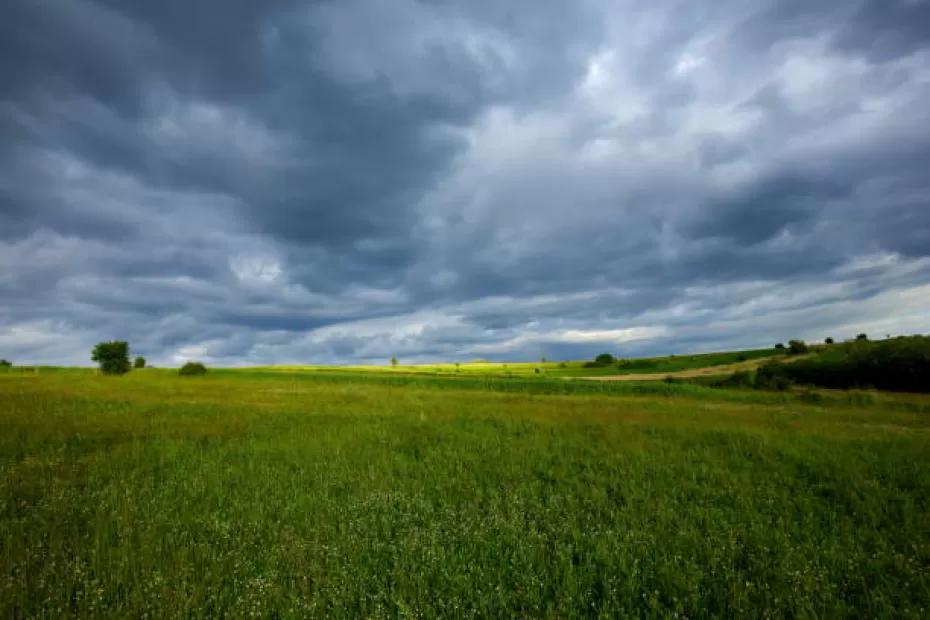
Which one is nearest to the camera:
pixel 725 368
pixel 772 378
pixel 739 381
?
pixel 772 378

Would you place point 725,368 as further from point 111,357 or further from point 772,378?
point 111,357

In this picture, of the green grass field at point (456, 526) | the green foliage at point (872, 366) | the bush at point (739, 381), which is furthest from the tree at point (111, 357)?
the green foliage at point (872, 366)

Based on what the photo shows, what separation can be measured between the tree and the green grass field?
6215 centimetres

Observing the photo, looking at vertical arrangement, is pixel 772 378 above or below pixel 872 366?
below

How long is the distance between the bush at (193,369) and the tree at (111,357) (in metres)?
7.45

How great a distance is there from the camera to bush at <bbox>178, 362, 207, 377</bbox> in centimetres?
6924

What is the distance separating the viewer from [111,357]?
207 ft

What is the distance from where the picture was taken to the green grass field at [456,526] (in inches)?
176

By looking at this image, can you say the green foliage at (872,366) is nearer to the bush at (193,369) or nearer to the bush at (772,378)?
the bush at (772,378)

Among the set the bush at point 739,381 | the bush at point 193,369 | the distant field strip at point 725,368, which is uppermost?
the bush at point 193,369

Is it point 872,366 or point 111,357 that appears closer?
point 872,366

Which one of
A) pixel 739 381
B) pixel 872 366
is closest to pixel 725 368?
pixel 739 381

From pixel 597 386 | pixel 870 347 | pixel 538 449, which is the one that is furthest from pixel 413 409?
pixel 870 347

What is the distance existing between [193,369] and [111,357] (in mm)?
10727
